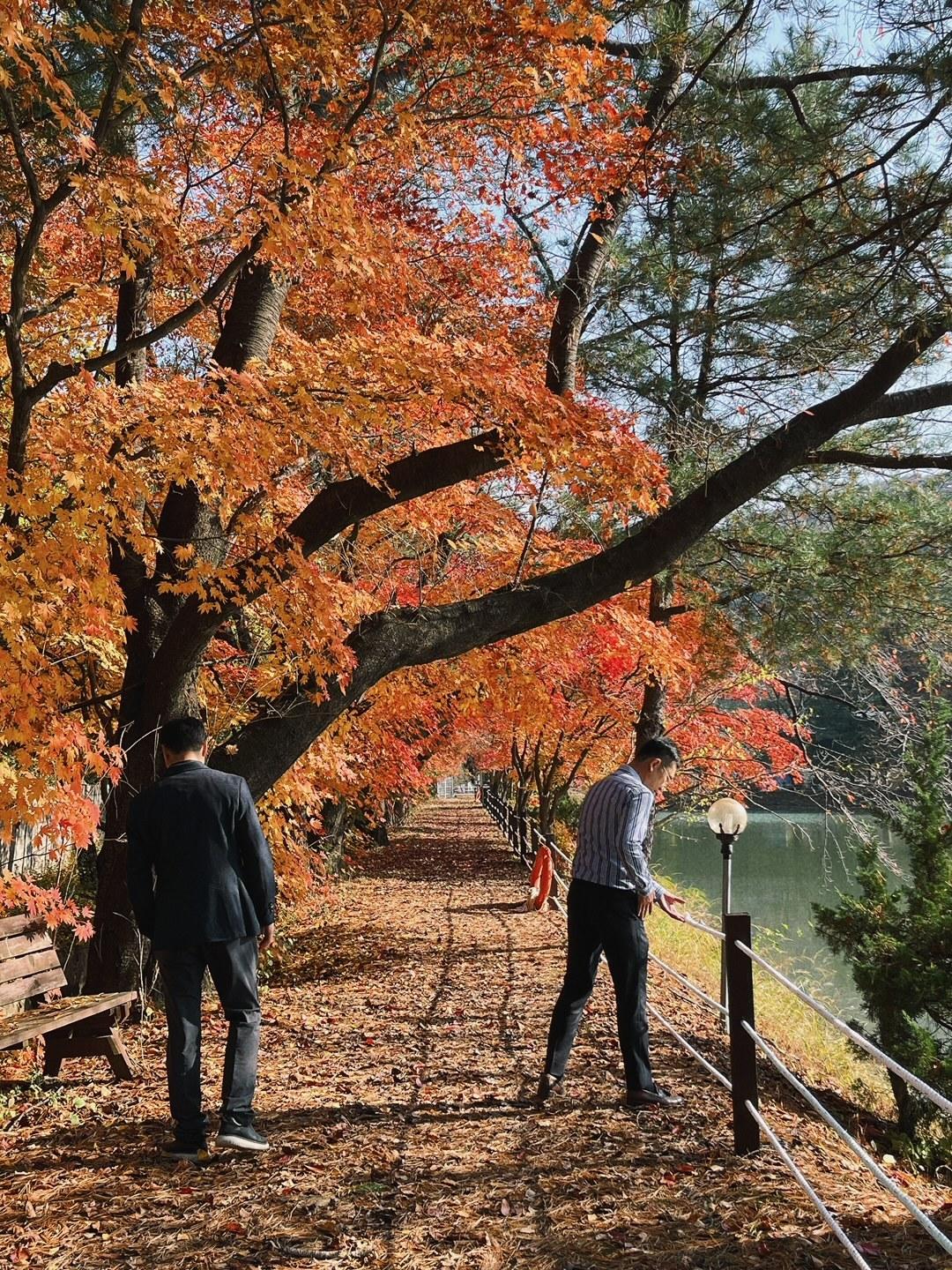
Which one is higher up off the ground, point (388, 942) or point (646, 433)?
point (646, 433)

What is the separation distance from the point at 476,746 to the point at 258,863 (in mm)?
36286

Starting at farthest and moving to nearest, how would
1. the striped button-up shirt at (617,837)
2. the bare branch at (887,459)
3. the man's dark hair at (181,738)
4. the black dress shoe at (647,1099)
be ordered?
1. the bare branch at (887,459)
2. the black dress shoe at (647,1099)
3. the striped button-up shirt at (617,837)
4. the man's dark hair at (181,738)

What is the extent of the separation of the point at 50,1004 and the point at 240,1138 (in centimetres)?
198

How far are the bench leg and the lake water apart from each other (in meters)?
7.05

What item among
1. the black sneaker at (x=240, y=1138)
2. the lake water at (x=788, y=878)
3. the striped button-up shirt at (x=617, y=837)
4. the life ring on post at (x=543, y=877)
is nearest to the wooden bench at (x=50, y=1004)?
the black sneaker at (x=240, y=1138)

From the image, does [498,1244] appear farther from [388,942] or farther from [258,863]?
[388,942]

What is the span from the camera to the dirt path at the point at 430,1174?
362 centimetres

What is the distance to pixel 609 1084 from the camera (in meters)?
5.62

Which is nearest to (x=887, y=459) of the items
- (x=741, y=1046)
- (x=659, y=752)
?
(x=659, y=752)

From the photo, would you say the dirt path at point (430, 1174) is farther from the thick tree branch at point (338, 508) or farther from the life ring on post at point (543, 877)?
the life ring on post at point (543, 877)

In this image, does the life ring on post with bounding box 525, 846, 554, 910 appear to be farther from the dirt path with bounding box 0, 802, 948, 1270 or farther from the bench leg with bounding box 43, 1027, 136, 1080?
the bench leg with bounding box 43, 1027, 136, 1080

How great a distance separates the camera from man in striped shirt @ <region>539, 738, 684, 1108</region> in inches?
193

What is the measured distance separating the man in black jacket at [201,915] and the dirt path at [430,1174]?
28cm

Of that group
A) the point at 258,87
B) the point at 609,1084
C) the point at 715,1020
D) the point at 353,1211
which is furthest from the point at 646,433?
the point at 353,1211
